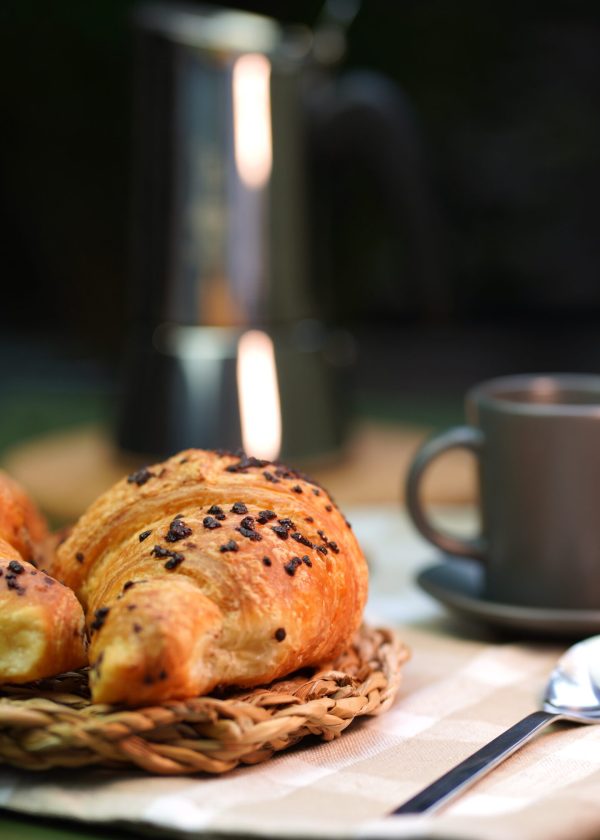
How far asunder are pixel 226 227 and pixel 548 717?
91 cm

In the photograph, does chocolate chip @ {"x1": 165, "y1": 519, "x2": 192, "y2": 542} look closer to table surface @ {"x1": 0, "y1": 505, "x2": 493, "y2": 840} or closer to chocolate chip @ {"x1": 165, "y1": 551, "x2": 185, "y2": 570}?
chocolate chip @ {"x1": 165, "y1": 551, "x2": 185, "y2": 570}

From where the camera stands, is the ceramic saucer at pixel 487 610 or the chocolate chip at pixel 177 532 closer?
Result: the chocolate chip at pixel 177 532

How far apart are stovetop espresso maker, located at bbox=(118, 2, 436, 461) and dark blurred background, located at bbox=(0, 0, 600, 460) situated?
33.4 inches

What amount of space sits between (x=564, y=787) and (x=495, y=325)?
2193 millimetres

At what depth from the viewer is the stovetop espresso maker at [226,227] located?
1.42m

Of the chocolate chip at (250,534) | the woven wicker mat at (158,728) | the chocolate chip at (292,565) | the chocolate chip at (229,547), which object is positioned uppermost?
the chocolate chip at (250,534)

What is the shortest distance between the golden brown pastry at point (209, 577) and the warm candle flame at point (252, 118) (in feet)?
2.50

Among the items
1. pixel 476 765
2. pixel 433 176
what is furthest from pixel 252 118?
pixel 433 176

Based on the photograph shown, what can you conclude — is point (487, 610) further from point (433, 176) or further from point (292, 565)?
point (433, 176)

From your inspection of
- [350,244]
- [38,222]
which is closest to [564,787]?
[350,244]

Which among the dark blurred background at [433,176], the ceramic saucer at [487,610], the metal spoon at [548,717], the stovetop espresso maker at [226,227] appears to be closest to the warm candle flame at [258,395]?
the stovetop espresso maker at [226,227]

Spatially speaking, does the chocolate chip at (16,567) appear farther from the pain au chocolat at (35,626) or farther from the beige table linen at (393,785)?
the beige table linen at (393,785)

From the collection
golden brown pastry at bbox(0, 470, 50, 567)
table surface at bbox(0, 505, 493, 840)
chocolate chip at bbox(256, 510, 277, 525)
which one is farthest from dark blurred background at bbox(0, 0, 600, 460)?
chocolate chip at bbox(256, 510, 277, 525)

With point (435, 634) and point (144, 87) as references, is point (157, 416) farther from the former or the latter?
point (435, 634)
